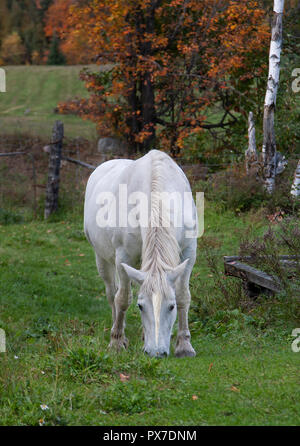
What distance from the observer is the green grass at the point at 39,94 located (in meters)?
31.1

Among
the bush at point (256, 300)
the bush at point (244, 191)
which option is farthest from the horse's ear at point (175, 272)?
the bush at point (244, 191)

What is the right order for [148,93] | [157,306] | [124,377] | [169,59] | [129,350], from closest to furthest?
[124,377]
[157,306]
[129,350]
[169,59]
[148,93]

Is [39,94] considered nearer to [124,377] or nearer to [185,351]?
[185,351]

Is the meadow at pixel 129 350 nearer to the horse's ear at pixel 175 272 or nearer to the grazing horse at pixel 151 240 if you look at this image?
the grazing horse at pixel 151 240

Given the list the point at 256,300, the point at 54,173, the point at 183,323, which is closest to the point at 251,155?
the point at 54,173

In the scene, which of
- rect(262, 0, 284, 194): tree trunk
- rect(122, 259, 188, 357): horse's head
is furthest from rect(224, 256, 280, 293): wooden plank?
rect(262, 0, 284, 194): tree trunk

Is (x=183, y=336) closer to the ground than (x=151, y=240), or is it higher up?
closer to the ground

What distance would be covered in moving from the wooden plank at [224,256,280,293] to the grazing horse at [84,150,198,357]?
3.10 ft

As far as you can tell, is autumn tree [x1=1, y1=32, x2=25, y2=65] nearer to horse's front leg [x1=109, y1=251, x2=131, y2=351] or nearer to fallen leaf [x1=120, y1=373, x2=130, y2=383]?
horse's front leg [x1=109, y1=251, x2=131, y2=351]

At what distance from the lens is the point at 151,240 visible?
4.70m

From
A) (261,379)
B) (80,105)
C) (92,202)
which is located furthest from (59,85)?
(261,379)

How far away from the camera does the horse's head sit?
440 cm

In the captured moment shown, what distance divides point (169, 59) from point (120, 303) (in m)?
11.9

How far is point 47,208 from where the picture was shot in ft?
42.8
